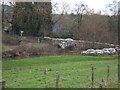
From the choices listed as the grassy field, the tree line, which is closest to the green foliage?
the tree line

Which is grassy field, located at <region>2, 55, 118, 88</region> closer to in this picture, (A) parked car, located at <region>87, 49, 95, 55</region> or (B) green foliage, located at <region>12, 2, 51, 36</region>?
(B) green foliage, located at <region>12, 2, 51, 36</region>

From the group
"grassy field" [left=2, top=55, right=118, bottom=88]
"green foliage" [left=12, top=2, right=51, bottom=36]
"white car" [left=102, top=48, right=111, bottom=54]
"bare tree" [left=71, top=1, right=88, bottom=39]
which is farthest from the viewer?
"bare tree" [left=71, top=1, right=88, bottom=39]

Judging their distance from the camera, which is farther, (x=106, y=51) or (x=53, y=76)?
(x=106, y=51)

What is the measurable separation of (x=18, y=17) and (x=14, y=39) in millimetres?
1084

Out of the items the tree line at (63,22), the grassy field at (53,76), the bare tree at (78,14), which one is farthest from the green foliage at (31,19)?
the grassy field at (53,76)

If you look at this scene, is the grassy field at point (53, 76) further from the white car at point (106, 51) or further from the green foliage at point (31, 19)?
the white car at point (106, 51)

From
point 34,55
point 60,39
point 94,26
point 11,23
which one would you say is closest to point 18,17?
point 11,23

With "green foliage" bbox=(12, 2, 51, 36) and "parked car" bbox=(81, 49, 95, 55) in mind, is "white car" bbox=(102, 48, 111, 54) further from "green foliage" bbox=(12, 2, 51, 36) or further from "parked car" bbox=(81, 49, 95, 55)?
"green foliage" bbox=(12, 2, 51, 36)

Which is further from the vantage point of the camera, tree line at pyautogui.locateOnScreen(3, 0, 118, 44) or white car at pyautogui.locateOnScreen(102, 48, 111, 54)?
white car at pyautogui.locateOnScreen(102, 48, 111, 54)

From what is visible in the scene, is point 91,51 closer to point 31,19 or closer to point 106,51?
point 106,51

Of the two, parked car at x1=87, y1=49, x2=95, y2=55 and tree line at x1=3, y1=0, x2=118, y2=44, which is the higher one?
tree line at x1=3, y1=0, x2=118, y2=44

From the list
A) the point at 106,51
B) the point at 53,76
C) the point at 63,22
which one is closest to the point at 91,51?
the point at 106,51

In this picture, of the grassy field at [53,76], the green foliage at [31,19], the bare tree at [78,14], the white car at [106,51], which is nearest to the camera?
the grassy field at [53,76]

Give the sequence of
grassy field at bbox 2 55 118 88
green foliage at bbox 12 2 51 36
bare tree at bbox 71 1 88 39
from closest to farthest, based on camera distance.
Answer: grassy field at bbox 2 55 118 88 → green foliage at bbox 12 2 51 36 → bare tree at bbox 71 1 88 39
